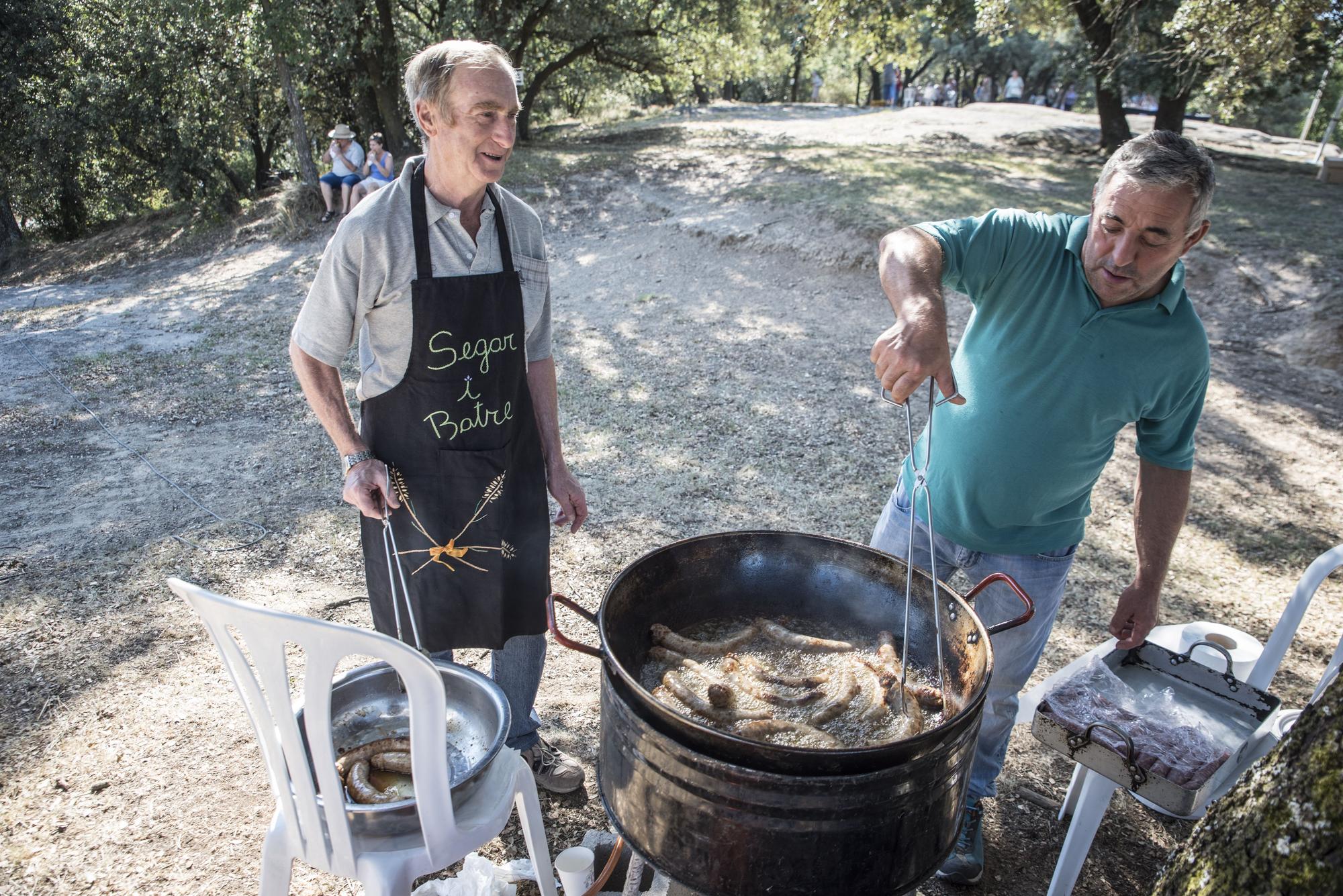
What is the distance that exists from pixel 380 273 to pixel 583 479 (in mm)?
3164

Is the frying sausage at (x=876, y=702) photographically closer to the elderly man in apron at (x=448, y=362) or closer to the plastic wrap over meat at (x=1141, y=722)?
the plastic wrap over meat at (x=1141, y=722)

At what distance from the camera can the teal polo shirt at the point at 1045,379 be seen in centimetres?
215

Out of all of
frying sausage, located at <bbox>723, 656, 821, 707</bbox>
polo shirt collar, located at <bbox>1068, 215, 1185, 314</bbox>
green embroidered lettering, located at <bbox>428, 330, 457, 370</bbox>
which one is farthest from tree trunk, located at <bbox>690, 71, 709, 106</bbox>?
frying sausage, located at <bbox>723, 656, 821, 707</bbox>

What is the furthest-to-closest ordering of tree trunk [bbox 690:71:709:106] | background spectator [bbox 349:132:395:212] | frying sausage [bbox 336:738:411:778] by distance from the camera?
1. tree trunk [bbox 690:71:709:106]
2. background spectator [bbox 349:132:395:212]
3. frying sausage [bbox 336:738:411:778]

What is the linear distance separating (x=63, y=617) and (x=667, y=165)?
11.0 meters

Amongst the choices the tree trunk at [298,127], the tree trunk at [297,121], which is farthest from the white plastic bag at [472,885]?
the tree trunk at [298,127]

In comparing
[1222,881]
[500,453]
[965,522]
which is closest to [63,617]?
[500,453]

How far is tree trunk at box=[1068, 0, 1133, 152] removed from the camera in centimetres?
1167

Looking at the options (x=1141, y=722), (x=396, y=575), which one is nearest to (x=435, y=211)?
(x=396, y=575)

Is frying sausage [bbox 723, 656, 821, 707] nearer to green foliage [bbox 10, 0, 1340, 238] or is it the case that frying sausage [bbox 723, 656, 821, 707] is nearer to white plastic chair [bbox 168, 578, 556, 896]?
white plastic chair [bbox 168, 578, 556, 896]

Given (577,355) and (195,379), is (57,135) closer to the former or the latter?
(195,379)

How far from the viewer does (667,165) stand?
12969 mm

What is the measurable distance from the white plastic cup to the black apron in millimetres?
625

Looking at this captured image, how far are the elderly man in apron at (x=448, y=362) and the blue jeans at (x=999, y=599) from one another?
1088 millimetres
